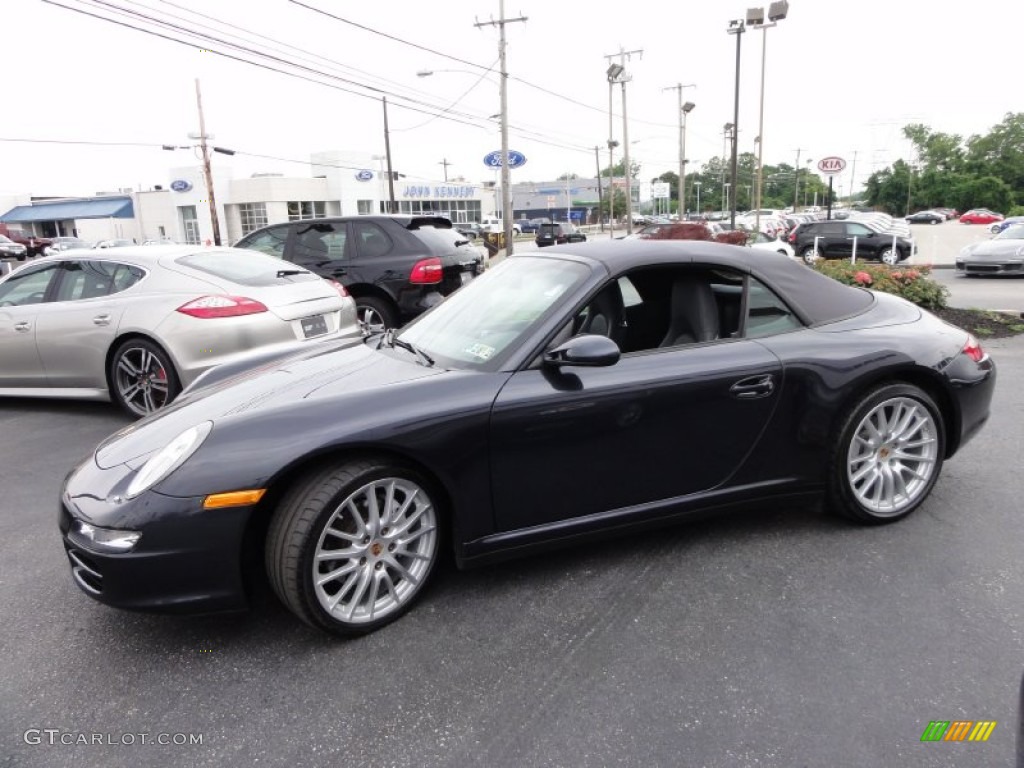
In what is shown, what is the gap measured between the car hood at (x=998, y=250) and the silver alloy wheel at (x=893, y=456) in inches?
656

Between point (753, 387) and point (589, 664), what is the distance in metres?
1.40

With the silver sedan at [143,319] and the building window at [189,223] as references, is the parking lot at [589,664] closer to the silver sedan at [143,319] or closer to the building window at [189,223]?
the silver sedan at [143,319]

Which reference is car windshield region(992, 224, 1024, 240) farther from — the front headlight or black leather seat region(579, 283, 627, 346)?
the front headlight

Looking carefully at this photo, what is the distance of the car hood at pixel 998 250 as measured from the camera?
16625 millimetres

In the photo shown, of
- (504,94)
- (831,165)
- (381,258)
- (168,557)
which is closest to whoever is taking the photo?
(168,557)

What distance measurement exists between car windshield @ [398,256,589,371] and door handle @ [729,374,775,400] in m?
0.82

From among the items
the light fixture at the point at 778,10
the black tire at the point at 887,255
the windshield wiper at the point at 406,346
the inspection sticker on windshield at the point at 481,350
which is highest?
the light fixture at the point at 778,10

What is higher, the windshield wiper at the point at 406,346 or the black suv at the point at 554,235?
the windshield wiper at the point at 406,346

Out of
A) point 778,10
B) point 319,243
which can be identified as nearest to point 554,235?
point 778,10

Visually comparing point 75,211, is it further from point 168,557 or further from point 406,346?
point 168,557

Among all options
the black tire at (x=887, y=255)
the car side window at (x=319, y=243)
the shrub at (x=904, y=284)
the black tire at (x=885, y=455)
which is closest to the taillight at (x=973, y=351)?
the black tire at (x=885, y=455)

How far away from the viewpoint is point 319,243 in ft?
27.2

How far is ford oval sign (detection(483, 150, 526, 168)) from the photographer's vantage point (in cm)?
2703

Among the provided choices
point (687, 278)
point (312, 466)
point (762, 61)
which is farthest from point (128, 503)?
point (762, 61)
